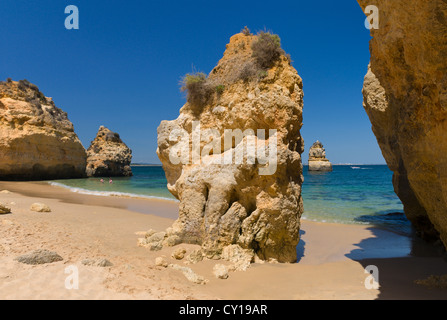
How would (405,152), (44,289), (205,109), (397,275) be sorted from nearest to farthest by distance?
1. (44,289)
2. (397,275)
3. (405,152)
4. (205,109)

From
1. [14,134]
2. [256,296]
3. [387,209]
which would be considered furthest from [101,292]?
[14,134]

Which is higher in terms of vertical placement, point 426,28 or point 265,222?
point 426,28

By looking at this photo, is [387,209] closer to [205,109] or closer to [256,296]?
[205,109]

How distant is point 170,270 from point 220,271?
34.4 inches

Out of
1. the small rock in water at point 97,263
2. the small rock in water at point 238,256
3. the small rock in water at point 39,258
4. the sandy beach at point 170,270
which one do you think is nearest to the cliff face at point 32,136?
the sandy beach at point 170,270

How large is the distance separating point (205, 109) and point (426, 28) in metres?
4.85

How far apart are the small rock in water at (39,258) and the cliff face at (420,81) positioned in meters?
6.00

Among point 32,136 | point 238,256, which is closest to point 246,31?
point 238,256

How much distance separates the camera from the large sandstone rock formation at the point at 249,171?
5781mm

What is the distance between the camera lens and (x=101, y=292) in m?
3.29

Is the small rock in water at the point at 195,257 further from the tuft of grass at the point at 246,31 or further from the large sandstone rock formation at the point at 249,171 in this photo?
the tuft of grass at the point at 246,31

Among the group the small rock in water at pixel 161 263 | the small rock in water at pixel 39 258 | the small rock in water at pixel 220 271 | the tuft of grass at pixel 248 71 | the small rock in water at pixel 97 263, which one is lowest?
the small rock in water at pixel 220 271

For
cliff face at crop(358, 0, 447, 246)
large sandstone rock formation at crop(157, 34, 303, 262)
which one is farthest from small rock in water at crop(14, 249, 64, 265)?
cliff face at crop(358, 0, 447, 246)

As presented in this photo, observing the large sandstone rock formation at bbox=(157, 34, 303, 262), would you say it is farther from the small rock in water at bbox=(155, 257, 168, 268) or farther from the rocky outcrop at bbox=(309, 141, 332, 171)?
the rocky outcrop at bbox=(309, 141, 332, 171)
